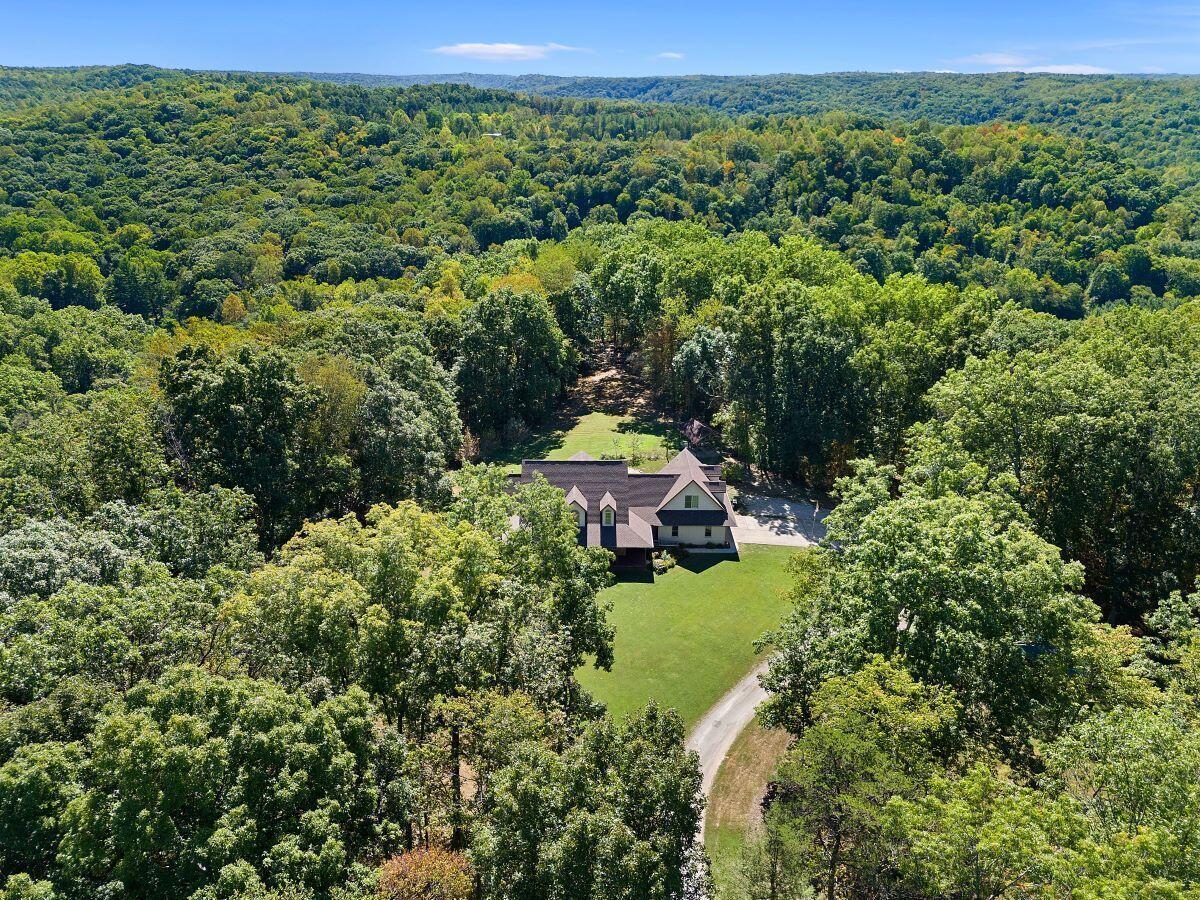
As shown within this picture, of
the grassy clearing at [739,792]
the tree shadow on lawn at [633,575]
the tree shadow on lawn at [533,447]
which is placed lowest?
the grassy clearing at [739,792]

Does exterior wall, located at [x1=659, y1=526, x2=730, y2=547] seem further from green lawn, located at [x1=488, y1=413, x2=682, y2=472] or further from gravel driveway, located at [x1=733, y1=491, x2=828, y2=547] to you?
green lawn, located at [x1=488, y1=413, x2=682, y2=472]

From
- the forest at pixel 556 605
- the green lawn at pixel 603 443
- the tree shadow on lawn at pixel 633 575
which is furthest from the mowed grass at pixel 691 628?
the green lawn at pixel 603 443

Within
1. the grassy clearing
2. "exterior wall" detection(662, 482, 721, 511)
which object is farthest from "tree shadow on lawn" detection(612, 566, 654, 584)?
the grassy clearing

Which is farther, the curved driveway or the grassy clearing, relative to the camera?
the curved driveway

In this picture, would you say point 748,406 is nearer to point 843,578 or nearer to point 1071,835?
point 843,578

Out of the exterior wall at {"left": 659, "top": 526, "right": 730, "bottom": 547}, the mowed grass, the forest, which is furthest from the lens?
the exterior wall at {"left": 659, "top": 526, "right": 730, "bottom": 547}

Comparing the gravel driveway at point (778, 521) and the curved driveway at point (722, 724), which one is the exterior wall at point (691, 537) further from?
the curved driveway at point (722, 724)

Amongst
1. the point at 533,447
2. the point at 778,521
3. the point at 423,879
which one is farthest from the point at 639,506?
the point at 423,879
